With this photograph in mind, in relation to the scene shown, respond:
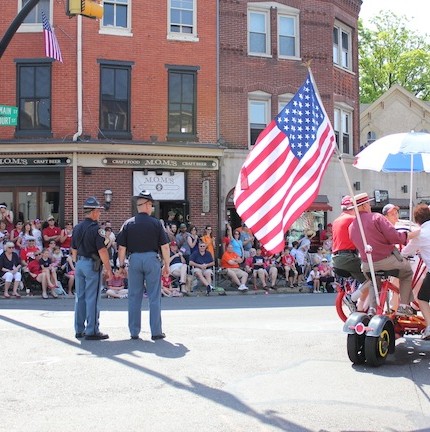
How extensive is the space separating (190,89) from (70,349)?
615 inches

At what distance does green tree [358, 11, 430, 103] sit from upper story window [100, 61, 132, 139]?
29117 mm

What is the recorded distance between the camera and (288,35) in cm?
2416

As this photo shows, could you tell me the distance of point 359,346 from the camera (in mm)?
7020

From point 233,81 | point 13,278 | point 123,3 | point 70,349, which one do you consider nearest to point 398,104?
point 233,81

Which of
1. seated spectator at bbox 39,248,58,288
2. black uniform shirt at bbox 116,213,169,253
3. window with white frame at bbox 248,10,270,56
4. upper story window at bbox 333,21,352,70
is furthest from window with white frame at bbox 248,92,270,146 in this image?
black uniform shirt at bbox 116,213,169,253

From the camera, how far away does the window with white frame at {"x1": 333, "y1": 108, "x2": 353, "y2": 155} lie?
25750mm

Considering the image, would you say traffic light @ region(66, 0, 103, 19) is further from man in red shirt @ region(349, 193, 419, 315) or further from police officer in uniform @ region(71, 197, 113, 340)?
man in red shirt @ region(349, 193, 419, 315)

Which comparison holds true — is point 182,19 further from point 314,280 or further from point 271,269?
point 314,280

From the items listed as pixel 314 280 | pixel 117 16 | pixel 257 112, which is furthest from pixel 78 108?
pixel 314 280

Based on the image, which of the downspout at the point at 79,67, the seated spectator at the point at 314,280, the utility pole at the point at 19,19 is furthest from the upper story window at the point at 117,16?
the seated spectator at the point at 314,280

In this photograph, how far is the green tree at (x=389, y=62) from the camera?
46.1 meters

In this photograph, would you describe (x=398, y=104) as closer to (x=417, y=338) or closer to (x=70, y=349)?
(x=417, y=338)

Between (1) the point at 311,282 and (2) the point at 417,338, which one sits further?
(1) the point at 311,282

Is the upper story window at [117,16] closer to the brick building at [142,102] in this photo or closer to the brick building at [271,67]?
the brick building at [142,102]
